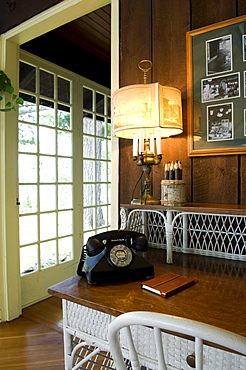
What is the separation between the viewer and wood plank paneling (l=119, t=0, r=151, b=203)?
1678mm

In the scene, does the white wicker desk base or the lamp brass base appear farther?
the lamp brass base

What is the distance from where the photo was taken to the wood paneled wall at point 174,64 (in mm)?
1411

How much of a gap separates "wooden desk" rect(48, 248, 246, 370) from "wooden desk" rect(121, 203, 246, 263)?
6.2 inches

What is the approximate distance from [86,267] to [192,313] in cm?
43

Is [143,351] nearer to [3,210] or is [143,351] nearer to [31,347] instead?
[31,347]

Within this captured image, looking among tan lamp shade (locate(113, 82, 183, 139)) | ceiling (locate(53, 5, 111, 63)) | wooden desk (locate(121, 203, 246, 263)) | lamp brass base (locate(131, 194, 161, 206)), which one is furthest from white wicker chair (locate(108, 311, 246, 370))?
ceiling (locate(53, 5, 111, 63))

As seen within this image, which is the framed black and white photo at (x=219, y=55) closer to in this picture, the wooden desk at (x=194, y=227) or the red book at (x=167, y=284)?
the wooden desk at (x=194, y=227)

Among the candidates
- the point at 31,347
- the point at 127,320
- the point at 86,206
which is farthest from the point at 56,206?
the point at 127,320

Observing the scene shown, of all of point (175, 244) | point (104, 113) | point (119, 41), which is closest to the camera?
point (175, 244)

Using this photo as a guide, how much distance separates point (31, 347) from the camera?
2.04m

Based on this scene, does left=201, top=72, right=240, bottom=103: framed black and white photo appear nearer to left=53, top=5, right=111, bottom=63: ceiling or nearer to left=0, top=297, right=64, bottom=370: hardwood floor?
left=53, top=5, right=111, bottom=63: ceiling

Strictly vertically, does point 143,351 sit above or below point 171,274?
below

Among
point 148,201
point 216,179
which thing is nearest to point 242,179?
point 216,179

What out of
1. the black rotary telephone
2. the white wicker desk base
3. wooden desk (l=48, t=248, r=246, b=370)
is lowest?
the white wicker desk base
